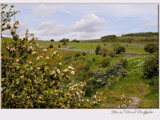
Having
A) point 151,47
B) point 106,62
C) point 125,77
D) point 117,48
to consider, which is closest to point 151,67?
point 125,77

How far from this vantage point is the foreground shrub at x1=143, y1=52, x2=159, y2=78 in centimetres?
2101

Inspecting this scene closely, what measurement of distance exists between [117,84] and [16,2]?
18527mm

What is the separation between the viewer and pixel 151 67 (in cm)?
2147

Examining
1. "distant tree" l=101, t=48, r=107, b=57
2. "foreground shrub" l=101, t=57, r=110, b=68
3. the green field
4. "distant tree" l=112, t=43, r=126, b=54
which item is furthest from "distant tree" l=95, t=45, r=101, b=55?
"distant tree" l=112, t=43, r=126, b=54

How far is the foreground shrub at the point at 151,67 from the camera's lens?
21.0 metres

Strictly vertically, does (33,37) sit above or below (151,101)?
above

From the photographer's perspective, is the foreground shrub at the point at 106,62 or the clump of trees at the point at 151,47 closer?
the clump of trees at the point at 151,47

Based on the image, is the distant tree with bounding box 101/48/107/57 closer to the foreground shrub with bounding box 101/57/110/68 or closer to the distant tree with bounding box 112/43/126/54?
the foreground shrub with bounding box 101/57/110/68

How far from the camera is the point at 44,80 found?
468 centimetres

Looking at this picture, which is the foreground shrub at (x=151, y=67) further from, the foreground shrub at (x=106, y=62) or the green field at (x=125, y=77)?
the foreground shrub at (x=106, y=62)

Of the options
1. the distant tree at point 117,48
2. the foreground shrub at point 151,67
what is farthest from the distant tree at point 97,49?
the foreground shrub at point 151,67

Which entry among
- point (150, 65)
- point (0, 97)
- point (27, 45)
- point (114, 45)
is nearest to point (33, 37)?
point (27, 45)

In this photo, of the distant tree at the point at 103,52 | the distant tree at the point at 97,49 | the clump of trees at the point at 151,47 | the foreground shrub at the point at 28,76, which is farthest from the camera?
the distant tree at the point at 97,49

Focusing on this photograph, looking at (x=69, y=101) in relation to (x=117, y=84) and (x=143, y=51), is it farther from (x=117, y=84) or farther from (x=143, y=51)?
(x=143, y=51)
